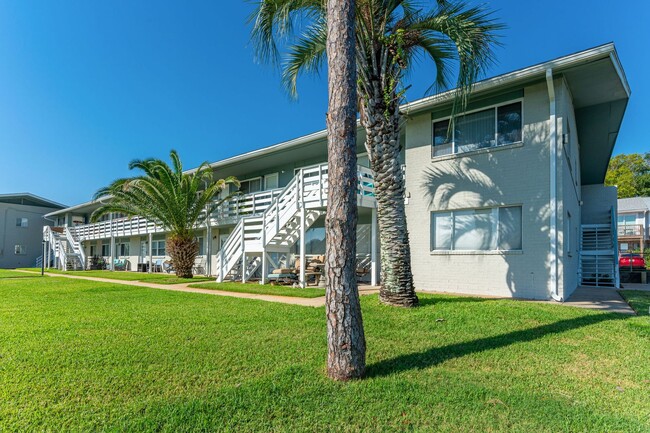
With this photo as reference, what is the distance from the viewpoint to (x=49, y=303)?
9.58 meters

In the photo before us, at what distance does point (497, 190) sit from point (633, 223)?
3534 centimetres

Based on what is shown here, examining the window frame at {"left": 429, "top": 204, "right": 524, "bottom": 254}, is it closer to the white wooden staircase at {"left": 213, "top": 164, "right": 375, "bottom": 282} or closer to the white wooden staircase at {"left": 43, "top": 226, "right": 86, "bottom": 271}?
the white wooden staircase at {"left": 213, "top": 164, "right": 375, "bottom": 282}

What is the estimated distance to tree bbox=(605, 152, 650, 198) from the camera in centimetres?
4266

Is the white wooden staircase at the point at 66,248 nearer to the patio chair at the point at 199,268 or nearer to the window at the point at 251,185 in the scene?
the patio chair at the point at 199,268

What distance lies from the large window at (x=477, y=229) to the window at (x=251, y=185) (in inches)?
436

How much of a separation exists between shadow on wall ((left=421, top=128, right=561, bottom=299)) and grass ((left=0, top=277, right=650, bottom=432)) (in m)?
2.93

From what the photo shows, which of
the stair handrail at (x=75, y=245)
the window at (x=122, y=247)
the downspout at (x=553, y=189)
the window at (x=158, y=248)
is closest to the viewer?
the downspout at (x=553, y=189)

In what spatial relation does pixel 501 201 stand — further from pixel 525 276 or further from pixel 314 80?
pixel 314 80

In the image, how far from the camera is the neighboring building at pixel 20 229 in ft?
136

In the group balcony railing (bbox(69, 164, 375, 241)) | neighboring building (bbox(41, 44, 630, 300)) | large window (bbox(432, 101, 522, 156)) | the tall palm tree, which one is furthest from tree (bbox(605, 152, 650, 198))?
the tall palm tree

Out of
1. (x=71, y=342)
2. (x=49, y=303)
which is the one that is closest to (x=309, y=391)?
(x=71, y=342)

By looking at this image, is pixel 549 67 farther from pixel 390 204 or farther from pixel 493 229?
pixel 390 204

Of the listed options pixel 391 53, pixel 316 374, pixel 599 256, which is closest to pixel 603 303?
pixel 599 256

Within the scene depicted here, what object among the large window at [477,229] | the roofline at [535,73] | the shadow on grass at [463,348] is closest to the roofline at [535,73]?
the roofline at [535,73]
